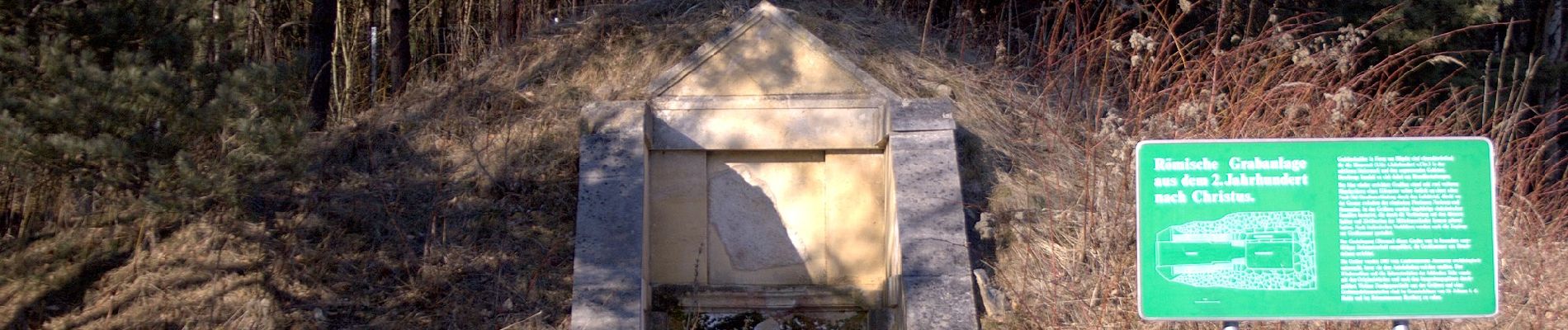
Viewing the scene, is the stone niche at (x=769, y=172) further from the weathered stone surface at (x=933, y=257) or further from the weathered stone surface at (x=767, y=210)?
the weathered stone surface at (x=933, y=257)

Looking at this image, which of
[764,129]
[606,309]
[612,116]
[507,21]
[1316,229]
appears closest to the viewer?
[1316,229]

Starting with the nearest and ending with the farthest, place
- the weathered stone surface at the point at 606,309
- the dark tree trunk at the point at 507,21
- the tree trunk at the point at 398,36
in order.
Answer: the weathered stone surface at the point at 606,309 → the dark tree trunk at the point at 507,21 → the tree trunk at the point at 398,36

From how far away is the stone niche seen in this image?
716 centimetres

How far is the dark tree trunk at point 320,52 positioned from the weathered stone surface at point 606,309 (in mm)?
4282

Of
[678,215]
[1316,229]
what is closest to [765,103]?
[678,215]

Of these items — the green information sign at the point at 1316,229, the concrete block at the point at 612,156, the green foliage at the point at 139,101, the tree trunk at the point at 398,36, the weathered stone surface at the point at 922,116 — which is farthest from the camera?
the tree trunk at the point at 398,36

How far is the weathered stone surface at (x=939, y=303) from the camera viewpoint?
6090 mm

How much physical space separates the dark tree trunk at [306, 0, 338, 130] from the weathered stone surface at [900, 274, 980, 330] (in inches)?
216

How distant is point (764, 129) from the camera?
7.55m

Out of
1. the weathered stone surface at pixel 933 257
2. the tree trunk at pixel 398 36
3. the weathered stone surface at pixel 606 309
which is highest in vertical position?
the tree trunk at pixel 398 36

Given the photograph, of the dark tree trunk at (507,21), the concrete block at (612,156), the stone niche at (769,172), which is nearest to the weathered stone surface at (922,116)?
the stone niche at (769,172)

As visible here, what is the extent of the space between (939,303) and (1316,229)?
2305 mm

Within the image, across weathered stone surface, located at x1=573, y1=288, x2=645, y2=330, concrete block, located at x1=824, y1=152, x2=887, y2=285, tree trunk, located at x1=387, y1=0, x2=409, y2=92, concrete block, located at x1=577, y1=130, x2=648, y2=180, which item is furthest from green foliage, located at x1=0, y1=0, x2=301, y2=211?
tree trunk, located at x1=387, y1=0, x2=409, y2=92

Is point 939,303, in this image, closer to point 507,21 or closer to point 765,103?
point 765,103
